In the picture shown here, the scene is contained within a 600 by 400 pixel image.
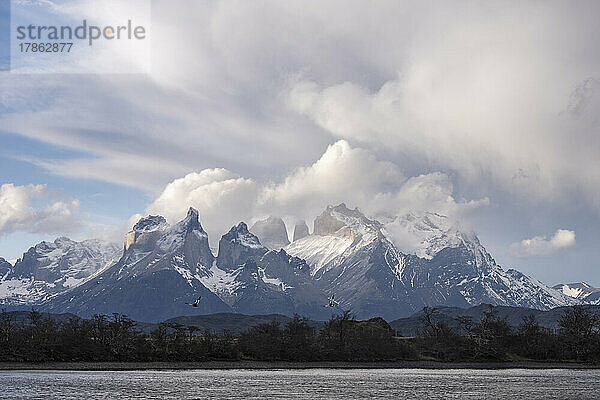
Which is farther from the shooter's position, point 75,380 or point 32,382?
point 75,380

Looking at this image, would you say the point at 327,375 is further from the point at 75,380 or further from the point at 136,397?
the point at 136,397

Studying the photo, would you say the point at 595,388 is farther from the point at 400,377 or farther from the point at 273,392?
the point at 273,392

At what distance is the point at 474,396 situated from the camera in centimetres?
13012

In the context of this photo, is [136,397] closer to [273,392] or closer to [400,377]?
[273,392]

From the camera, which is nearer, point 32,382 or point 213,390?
point 213,390

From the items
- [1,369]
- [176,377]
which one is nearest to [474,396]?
[176,377]

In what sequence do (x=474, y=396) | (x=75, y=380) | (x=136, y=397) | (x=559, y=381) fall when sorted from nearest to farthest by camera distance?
(x=136, y=397) < (x=474, y=396) < (x=75, y=380) < (x=559, y=381)

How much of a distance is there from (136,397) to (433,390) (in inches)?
2334

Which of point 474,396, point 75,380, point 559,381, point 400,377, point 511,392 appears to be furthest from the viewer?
point 400,377

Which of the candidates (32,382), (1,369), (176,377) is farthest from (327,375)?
(1,369)

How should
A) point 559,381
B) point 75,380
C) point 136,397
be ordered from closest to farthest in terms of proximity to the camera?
1. point 136,397
2. point 75,380
3. point 559,381

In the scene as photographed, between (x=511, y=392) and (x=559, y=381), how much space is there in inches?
1453

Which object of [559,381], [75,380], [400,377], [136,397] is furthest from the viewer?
[400,377]

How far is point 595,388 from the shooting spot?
484 ft
